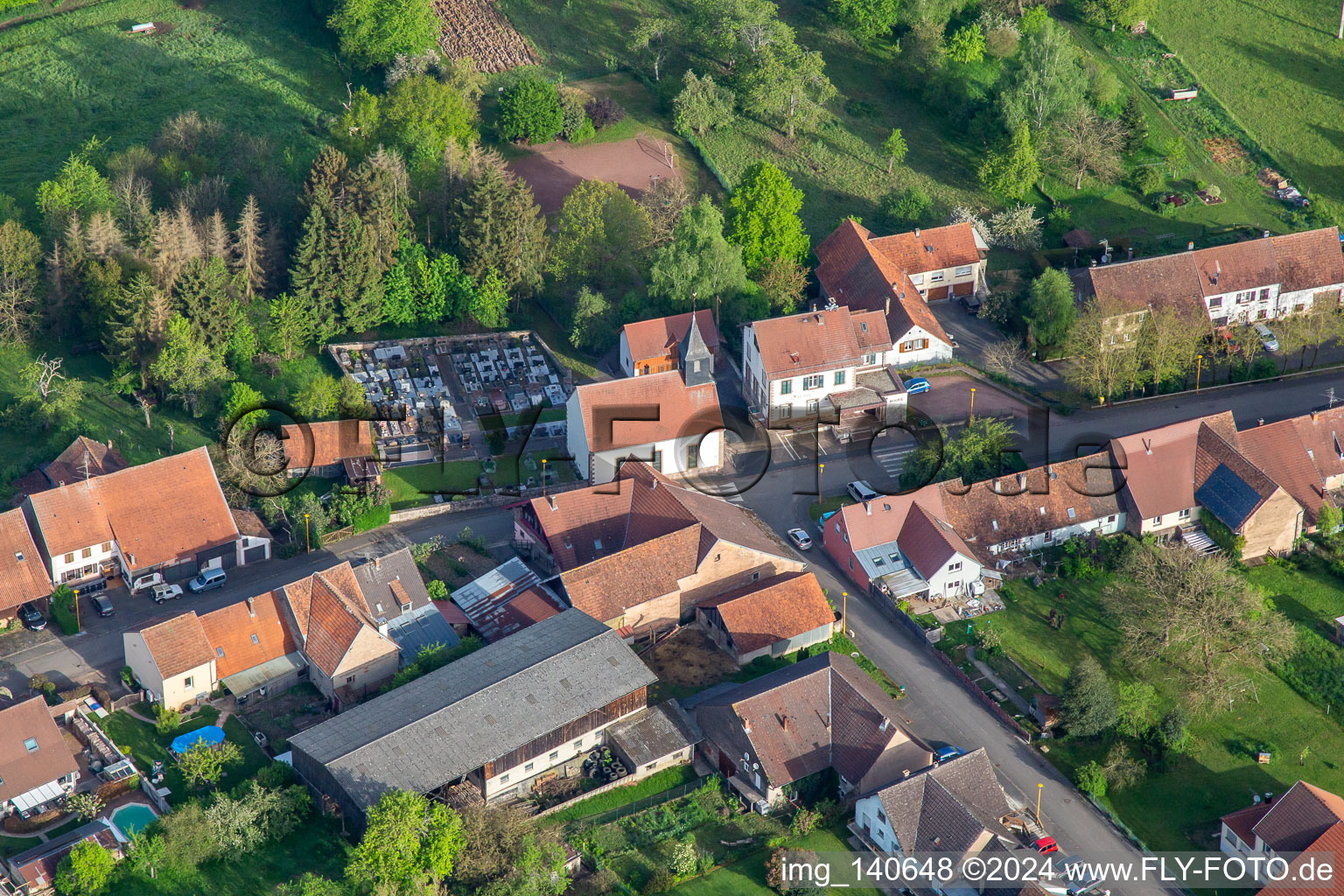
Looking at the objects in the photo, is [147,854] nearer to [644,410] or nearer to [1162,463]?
[644,410]

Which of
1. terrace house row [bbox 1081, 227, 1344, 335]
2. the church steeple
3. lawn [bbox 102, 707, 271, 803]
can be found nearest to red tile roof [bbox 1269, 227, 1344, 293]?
terrace house row [bbox 1081, 227, 1344, 335]

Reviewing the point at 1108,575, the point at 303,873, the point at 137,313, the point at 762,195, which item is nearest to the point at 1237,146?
the point at 762,195

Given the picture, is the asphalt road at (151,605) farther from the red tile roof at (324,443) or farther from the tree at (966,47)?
the tree at (966,47)

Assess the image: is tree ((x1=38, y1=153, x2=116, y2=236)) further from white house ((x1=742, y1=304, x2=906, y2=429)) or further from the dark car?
white house ((x1=742, y1=304, x2=906, y2=429))

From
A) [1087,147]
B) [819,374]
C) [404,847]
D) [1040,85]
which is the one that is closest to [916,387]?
[819,374]

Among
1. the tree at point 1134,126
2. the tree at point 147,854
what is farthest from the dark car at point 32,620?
the tree at point 1134,126
